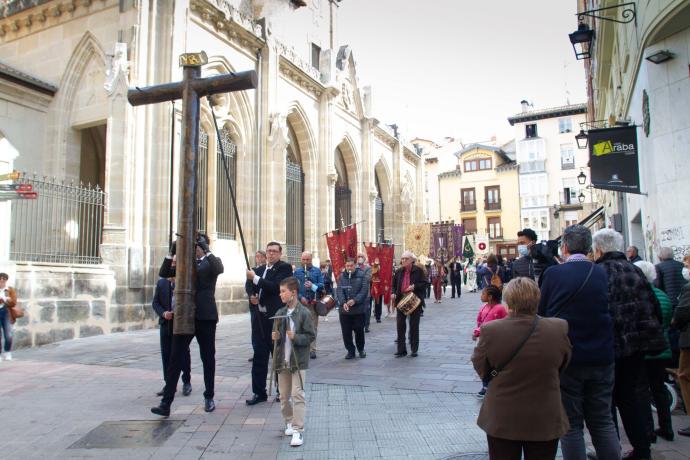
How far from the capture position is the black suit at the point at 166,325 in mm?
6570

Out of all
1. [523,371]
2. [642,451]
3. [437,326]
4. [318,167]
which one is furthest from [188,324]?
[318,167]

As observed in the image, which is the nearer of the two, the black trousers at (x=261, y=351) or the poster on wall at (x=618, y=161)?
the black trousers at (x=261, y=351)

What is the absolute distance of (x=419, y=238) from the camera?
1134 inches

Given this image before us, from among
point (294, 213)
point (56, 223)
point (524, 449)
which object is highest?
point (294, 213)

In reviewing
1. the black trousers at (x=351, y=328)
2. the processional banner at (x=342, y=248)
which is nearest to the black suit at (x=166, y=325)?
the black trousers at (x=351, y=328)

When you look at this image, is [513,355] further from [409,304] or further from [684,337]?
[409,304]

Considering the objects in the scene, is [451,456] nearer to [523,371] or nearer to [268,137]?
[523,371]

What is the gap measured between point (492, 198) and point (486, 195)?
648 millimetres

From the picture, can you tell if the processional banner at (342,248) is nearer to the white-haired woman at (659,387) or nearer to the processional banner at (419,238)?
the white-haired woman at (659,387)

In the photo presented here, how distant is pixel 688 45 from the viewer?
800cm

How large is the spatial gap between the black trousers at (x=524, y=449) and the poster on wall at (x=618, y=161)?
871 centimetres

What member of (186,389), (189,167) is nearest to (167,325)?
(186,389)

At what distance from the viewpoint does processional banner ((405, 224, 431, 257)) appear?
2856 cm

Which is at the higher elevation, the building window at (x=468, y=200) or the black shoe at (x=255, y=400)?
the building window at (x=468, y=200)
